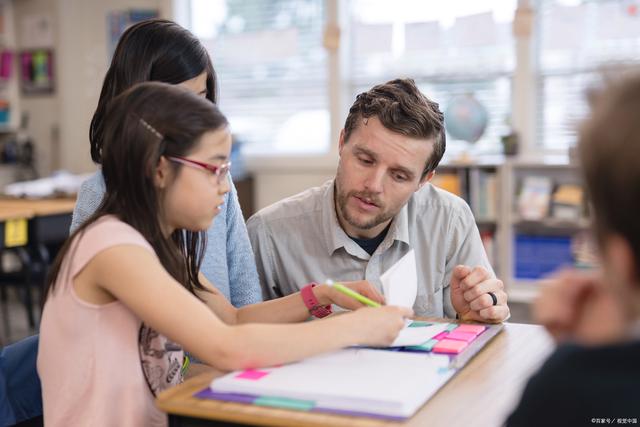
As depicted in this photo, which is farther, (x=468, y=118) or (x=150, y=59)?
(x=468, y=118)

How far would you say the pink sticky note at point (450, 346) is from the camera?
55.1 inches

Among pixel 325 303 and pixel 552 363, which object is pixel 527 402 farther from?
pixel 325 303

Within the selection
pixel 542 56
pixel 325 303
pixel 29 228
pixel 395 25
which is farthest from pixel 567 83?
pixel 325 303

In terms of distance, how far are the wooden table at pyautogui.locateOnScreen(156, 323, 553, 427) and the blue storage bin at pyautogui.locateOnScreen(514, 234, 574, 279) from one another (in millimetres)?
3433

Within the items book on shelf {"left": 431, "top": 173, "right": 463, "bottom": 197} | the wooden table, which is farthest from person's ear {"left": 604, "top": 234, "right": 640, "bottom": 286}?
book on shelf {"left": 431, "top": 173, "right": 463, "bottom": 197}

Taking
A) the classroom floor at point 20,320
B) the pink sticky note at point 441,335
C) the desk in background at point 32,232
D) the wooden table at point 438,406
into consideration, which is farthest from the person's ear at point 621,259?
the classroom floor at point 20,320

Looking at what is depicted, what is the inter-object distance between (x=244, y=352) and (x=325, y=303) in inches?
15.6

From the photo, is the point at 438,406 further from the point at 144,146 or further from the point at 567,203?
the point at 567,203

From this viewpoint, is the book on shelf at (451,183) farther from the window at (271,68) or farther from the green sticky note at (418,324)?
the green sticky note at (418,324)

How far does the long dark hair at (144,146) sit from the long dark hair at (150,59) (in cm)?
35

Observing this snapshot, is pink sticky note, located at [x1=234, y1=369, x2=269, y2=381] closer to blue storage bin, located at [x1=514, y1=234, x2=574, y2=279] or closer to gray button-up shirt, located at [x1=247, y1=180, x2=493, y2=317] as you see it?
gray button-up shirt, located at [x1=247, y1=180, x2=493, y2=317]

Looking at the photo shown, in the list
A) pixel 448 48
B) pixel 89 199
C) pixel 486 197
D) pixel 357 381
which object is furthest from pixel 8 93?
pixel 357 381

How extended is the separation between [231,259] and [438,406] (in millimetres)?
923

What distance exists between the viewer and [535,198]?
15.5 feet
